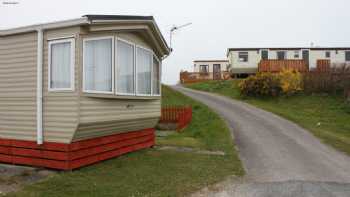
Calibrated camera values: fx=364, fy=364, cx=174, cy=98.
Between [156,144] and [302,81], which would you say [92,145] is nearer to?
[156,144]

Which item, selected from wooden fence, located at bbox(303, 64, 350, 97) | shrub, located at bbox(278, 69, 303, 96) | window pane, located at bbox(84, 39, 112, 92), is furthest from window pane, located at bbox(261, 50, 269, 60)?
window pane, located at bbox(84, 39, 112, 92)

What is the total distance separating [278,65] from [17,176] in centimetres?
2580

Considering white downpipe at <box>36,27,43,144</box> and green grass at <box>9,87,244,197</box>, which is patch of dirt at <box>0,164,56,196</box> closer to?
green grass at <box>9,87,244,197</box>

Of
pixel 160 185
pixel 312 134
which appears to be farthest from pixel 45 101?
pixel 312 134

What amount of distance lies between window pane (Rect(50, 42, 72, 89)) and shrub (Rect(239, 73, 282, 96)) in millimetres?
17726

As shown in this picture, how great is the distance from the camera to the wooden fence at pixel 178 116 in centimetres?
1802

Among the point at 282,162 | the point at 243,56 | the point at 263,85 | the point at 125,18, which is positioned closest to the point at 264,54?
the point at 243,56

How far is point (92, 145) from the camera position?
8.66 metres

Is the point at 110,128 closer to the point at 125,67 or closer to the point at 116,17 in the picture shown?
the point at 125,67

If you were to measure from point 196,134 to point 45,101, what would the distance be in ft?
26.5

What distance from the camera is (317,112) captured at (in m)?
20.1

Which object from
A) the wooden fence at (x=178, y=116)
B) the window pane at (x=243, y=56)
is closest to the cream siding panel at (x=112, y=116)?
the wooden fence at (x=178, y=116)

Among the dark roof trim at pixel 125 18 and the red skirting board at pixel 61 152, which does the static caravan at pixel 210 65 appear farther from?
the red skirting board at pixel 61 152

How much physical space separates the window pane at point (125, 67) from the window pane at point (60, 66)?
1473mm
